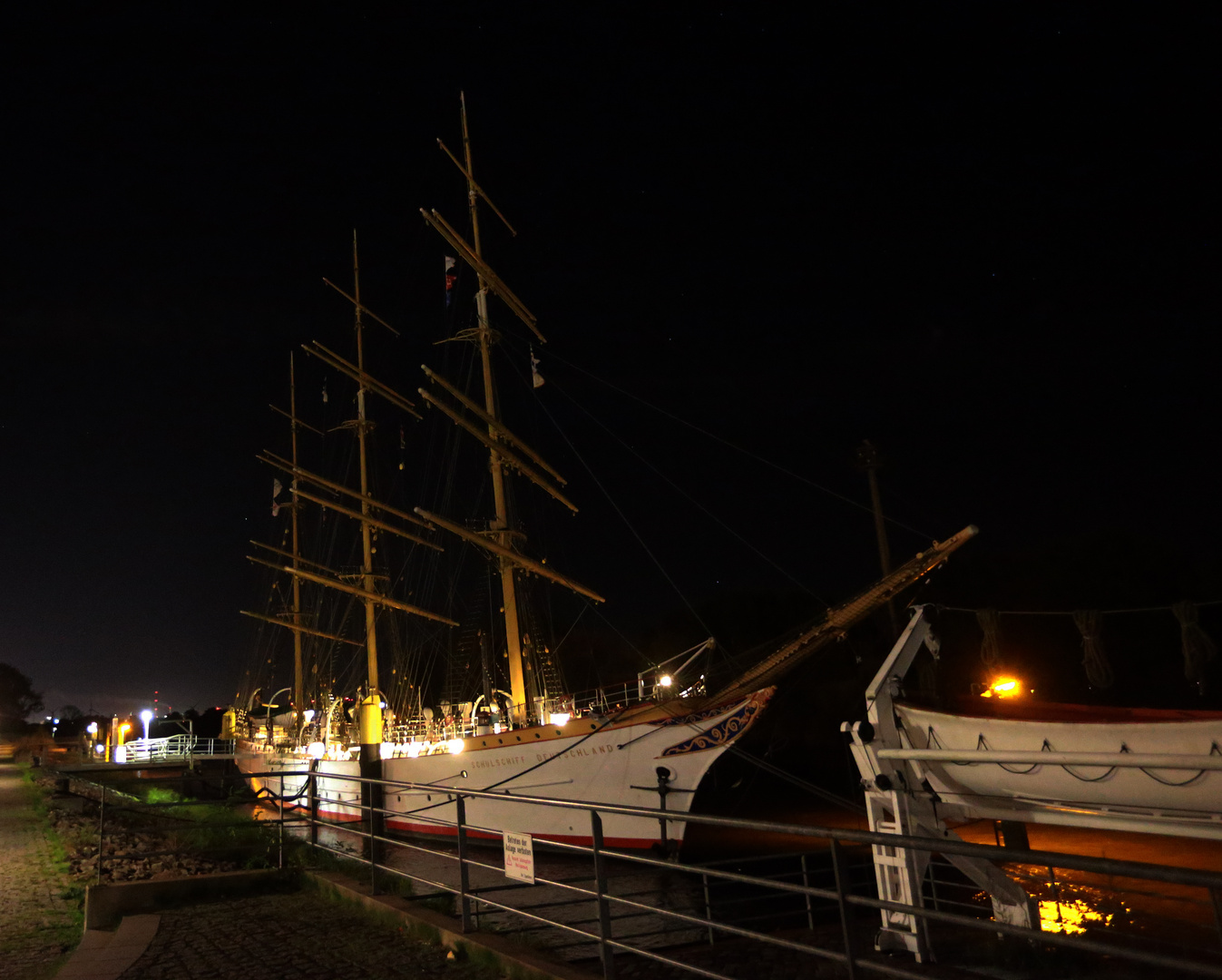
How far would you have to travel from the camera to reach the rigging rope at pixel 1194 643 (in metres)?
10.8

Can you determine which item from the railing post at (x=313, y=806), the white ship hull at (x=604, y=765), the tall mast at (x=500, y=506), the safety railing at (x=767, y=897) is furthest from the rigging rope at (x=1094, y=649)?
the tall mast at (x=500, y=506)

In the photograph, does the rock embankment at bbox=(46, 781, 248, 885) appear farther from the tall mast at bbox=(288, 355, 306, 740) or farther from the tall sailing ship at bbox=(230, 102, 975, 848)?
the tall mast at bbox=(288, 355, 306, 740)

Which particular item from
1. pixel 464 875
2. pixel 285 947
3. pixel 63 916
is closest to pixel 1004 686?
pixel 464 875

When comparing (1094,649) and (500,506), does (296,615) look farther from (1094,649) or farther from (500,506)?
(1094,649)

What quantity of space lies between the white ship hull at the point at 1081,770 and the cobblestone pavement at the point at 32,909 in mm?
6595

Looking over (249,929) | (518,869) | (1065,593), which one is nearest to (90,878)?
(249,929)

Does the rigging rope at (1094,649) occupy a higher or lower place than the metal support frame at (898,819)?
higher

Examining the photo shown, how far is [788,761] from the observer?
4062cm

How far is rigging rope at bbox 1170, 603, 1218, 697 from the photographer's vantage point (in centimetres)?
1079

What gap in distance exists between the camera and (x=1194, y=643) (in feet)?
36.7

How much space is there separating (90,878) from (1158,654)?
31453 millimetres

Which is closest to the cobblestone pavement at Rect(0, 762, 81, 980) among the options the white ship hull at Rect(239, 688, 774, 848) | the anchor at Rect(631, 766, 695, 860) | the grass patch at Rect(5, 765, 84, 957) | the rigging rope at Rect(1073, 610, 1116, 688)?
the grass patch at Rect(5, 765, 84, 957)

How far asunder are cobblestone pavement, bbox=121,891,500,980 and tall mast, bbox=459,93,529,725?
16.8m

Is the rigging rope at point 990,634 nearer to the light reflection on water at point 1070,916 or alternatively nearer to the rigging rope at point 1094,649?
the rigging rope at point 1094,649
